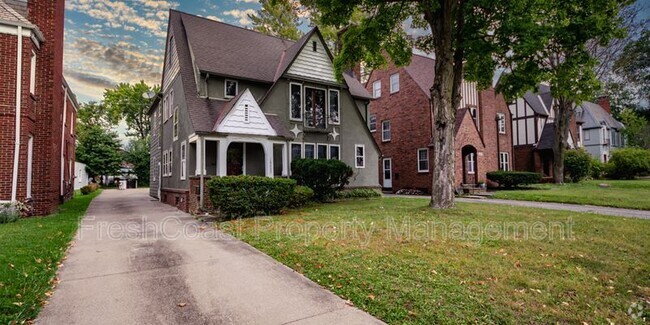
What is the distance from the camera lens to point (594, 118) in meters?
40.6

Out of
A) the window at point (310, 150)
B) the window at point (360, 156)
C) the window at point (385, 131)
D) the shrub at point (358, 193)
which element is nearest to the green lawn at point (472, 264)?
the shrub at point (358, 193)

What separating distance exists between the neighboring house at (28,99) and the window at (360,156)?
509 inches

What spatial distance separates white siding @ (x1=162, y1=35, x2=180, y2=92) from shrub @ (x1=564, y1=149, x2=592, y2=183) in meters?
26.9

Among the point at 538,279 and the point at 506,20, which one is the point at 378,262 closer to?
the point at 538,279

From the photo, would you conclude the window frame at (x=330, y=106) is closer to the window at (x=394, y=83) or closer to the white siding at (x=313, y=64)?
the white siding at (x=313, y=64)

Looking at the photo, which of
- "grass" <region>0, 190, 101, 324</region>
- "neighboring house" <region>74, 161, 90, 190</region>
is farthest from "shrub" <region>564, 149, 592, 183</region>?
"neighboring house" <region>74, 161, 90, 190</region>

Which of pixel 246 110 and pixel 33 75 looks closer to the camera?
pixel 33 75

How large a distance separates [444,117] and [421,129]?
10.3 meters

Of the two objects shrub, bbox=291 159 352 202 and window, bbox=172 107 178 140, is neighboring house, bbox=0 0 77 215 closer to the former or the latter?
window, bbox=172 107 178 140

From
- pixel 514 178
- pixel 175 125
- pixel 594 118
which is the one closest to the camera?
pixel 175 125

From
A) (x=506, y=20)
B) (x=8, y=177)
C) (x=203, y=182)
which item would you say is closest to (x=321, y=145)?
(x=203, y=182)

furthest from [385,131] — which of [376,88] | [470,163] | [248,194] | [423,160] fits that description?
[248,194]

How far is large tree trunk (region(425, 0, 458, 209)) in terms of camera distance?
431 inches

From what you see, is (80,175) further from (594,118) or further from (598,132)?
(594,118)
